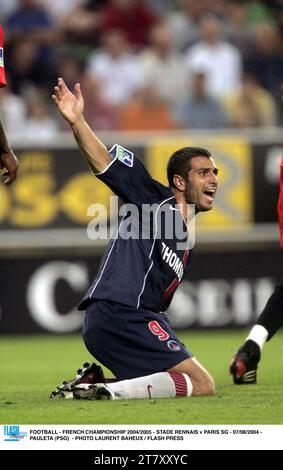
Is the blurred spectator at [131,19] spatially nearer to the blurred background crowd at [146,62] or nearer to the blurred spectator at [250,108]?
the blurred background crowd at [146,62]

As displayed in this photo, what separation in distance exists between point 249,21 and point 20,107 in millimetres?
3801

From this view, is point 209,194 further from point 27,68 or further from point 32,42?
point 32,42

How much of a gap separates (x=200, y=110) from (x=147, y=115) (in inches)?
24.9

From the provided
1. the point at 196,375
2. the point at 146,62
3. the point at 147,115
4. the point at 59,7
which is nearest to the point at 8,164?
the point at 196,375

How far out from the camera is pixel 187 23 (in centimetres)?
1460

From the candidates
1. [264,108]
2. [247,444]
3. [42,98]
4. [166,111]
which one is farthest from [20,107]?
[247,444]

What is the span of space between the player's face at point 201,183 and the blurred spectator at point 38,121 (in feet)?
20.5

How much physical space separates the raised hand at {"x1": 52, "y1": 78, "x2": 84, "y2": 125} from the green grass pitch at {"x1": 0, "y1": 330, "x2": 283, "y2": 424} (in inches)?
64.8

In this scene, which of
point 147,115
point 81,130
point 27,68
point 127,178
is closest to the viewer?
point 81,130

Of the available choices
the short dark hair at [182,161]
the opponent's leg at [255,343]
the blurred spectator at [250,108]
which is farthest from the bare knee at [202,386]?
the blurred spectator at [250,108]

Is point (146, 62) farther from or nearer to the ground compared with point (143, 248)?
farther from the ground

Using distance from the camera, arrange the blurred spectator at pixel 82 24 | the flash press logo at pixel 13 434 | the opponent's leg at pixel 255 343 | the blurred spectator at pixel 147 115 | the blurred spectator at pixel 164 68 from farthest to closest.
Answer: the blurred spectator at pixel 82 24
the blurred spectator at pixel 164 68
the blurred spectator at pixel 147 115
the opponent's leg at pixel 255 343
the flash press logo at pixel 13 434

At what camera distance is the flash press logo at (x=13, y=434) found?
518 cm

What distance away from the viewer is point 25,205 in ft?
39.8
